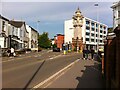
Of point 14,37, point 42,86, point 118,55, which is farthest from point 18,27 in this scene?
point 118,55

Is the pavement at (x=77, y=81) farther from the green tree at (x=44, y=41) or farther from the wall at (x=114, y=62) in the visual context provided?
the green tree at (x=44, y=41)

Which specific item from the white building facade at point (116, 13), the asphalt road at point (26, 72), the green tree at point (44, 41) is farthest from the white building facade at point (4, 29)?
the green tree at point (44, 41)

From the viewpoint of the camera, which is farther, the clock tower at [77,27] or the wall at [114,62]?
the clock tower at [77,27]

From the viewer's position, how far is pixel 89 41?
12862cm

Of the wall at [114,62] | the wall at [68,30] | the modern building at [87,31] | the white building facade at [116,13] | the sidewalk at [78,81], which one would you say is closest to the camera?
the wall at [114,62]

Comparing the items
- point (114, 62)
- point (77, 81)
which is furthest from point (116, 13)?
point (114, 62)

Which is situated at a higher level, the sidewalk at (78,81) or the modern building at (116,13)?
the modern building at (116,13)

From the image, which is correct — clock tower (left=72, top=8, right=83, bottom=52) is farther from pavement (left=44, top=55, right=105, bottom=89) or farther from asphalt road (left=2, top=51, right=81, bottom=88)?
pavement (left=44, top=55, right=105, bottom=89)

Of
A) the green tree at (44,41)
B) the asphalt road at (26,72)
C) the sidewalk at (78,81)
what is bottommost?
the sidewalk at (78,81)

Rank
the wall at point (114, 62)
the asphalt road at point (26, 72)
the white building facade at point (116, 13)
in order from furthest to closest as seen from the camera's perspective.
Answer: the white building facade at point (116, 13), the asphalt road at point (26, 72), the wall at point (114, 62)

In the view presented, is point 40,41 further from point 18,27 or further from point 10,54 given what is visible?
point 10,54

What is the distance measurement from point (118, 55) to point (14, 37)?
63.7 metres

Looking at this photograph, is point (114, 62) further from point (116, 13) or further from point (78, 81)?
point (116, 13)

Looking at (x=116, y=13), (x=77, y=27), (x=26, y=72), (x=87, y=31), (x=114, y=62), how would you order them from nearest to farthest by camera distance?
(x=114, y=62), (x=26, y=72), (x=116, y=13), (x=77, y=27), (x=87, y=31)
